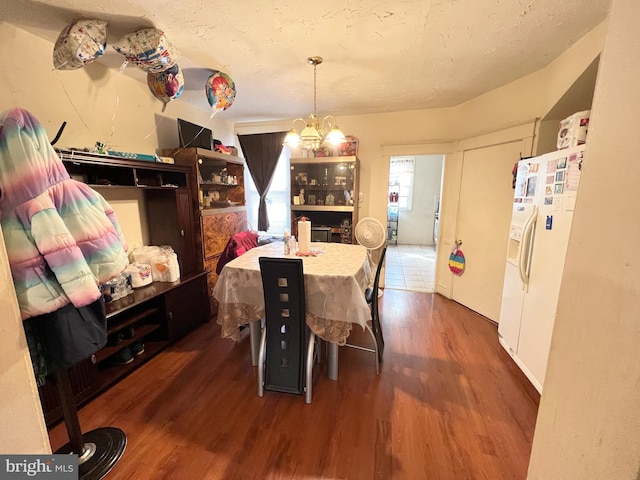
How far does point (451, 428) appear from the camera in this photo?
1.58 m

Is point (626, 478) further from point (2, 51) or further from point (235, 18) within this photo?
point (2, 51)

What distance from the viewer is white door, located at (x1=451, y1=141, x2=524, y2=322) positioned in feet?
8.95

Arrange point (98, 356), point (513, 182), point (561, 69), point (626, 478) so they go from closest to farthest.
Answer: point (626, 478), point (98, 356), point (561, 69), point (513, 182)

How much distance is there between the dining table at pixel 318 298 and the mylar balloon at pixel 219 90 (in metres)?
Answer: 1.35

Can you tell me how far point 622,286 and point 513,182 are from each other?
2.62 m

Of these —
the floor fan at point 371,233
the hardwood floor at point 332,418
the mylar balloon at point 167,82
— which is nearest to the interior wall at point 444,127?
the floor fan at point 371,233

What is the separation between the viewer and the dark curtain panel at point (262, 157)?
3.99m

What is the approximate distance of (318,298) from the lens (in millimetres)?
Answer: 1757

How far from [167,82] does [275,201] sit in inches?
99.3

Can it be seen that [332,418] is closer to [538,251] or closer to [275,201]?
[538,251]

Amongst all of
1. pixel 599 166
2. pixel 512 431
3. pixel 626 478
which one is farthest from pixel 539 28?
pixel 512 431

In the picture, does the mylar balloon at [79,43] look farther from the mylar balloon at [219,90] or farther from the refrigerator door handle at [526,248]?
the refrigerator door handle at [526,248]

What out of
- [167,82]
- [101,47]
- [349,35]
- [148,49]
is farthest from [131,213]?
[349,35]

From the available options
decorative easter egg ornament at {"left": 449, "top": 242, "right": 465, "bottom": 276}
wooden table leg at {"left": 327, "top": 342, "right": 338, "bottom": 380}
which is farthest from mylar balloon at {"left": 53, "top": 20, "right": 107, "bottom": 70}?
decorative easter egg ornament at {"left": 449, "top": 242, "right": 465, "bottom": 276}
